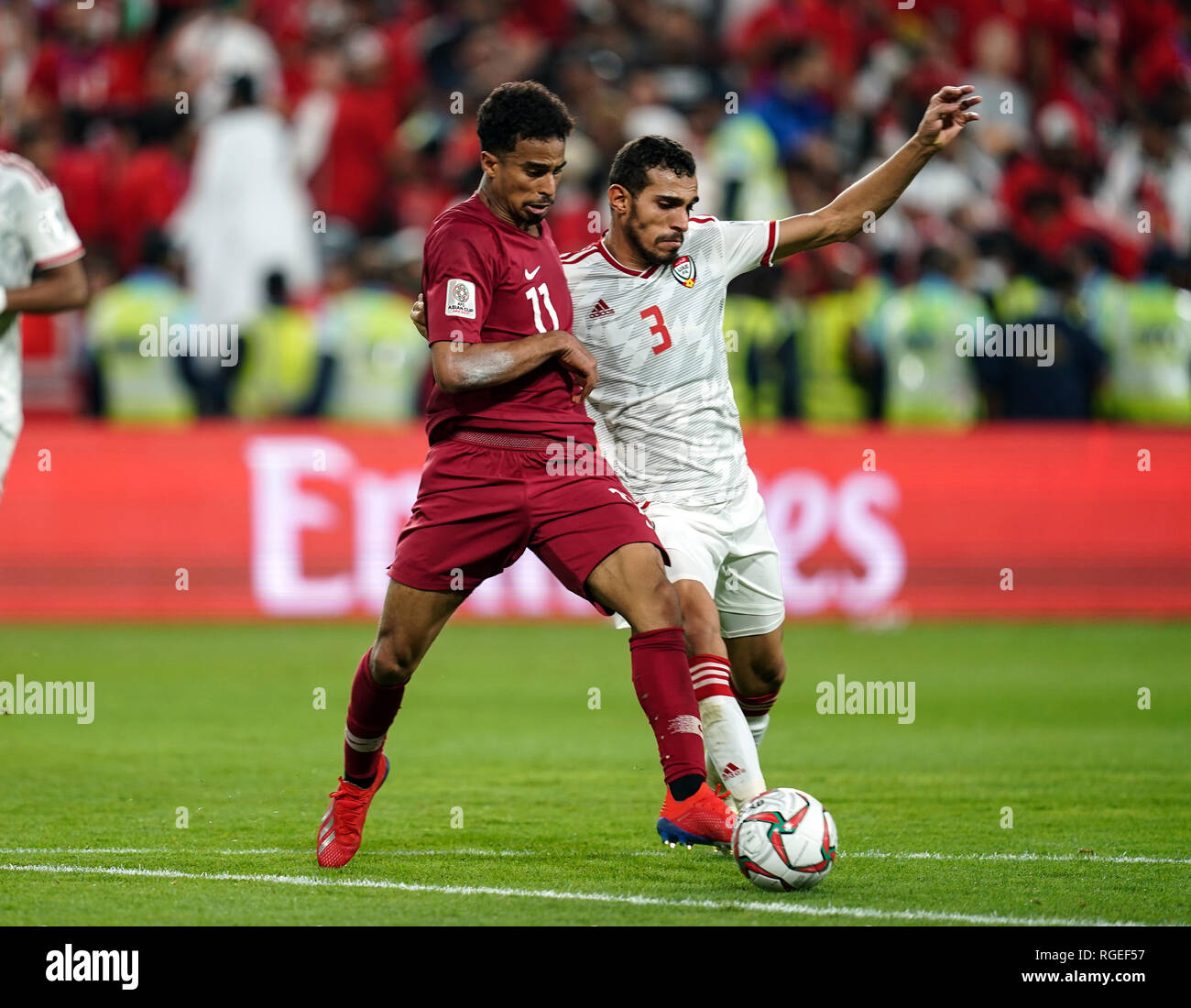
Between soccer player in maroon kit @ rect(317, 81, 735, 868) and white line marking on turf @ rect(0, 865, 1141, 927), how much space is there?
13.2 inches

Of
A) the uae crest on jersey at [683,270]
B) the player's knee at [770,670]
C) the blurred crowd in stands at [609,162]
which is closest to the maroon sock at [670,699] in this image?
the player's knee at [770,670]

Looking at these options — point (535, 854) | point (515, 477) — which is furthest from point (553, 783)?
point (515, 477)

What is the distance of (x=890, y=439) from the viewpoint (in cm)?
1385

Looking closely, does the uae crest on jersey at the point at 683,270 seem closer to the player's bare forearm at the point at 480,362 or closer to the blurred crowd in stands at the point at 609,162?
the player's bare forearm at the point at 480,362

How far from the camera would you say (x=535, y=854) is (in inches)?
251

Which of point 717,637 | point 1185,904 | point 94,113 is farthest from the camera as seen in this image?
point 94,113

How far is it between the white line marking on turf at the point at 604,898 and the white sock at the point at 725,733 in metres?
0.55

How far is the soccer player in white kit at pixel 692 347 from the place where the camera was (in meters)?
6.59

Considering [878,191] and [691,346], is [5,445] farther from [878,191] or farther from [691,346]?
[878,191]

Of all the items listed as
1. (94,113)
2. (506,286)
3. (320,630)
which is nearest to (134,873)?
(506,286)

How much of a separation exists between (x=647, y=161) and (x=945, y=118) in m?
1.09

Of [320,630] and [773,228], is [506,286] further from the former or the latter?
[320,630]

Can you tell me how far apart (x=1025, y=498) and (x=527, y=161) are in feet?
28.0

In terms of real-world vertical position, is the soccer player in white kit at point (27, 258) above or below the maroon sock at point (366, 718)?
above
